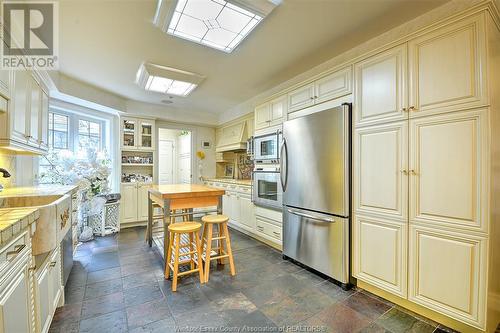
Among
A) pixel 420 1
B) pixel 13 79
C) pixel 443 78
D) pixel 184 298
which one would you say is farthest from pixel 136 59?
pixel 443 78

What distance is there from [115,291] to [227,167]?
395 centimetres

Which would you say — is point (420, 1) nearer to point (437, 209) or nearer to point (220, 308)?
point (437, 209)

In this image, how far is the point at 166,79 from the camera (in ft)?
10.3

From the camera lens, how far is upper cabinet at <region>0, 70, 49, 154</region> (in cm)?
172

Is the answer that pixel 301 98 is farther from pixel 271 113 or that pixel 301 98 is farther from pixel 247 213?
pixel 247 213

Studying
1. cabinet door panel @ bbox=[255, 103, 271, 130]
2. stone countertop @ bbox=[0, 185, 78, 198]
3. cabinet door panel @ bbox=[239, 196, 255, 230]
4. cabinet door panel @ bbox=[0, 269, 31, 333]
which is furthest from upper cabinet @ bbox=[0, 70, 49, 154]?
cabinet door panel @ bbox=[239, 196, 255, 230]

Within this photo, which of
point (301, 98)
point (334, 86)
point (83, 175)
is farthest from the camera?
point (83, 175)

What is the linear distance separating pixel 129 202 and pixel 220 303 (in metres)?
3.31

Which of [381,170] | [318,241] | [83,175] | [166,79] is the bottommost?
[318,241]

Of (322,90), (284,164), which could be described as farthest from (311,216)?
(322,90)

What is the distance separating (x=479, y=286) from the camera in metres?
1.51

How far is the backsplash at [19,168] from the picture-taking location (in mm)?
2266

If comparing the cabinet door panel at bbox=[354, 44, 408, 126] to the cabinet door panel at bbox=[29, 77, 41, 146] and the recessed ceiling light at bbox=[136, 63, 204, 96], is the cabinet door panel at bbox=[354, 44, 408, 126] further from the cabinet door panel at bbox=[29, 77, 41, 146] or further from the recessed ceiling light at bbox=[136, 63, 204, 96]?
the cabinet door panel at bbox=[29, 77, 41, 146]

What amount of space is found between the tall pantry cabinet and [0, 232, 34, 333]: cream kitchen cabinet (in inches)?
93.5
